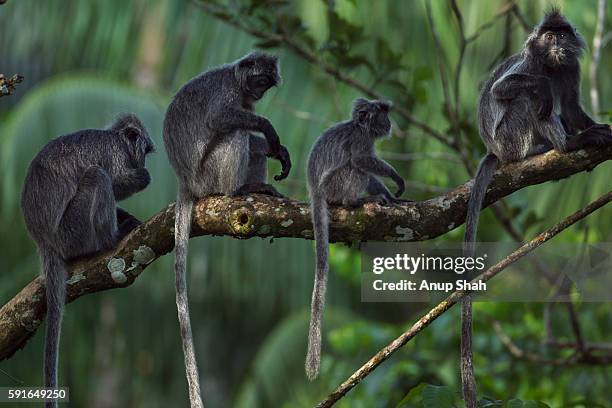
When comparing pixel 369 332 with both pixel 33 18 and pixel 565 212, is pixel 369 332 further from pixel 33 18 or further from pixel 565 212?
pixel 33 18

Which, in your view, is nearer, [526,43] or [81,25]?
[526,43]

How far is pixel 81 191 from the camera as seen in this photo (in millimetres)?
5367

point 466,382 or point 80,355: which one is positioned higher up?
point 80,355

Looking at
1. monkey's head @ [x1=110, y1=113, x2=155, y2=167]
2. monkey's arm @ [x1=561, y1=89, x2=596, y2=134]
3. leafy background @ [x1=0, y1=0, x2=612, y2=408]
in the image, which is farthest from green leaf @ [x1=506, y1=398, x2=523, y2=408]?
leafy background @ [x1=0, y1=0, x2=612, y2=408]

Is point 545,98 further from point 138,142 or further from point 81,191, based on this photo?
point 81,191

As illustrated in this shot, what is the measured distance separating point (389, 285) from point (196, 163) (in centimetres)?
Result: 149

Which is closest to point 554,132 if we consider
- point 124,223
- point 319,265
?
point 319,265

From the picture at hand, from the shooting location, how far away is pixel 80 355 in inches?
593

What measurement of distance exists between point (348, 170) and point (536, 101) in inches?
46.7

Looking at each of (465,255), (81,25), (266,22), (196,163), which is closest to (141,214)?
(81,25)

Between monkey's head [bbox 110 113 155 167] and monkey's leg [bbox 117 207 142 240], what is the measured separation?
333 millimetres

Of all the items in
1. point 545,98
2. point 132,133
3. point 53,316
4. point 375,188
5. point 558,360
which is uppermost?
point 545,98

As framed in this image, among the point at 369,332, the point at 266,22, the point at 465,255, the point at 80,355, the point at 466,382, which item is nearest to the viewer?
the point at 466,382

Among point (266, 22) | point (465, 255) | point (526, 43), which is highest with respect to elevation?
point (266, 22)
